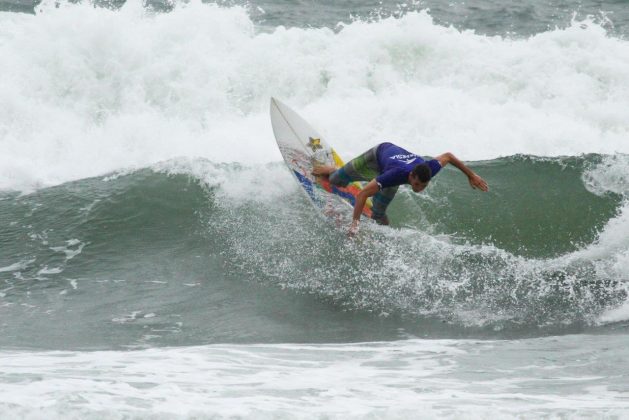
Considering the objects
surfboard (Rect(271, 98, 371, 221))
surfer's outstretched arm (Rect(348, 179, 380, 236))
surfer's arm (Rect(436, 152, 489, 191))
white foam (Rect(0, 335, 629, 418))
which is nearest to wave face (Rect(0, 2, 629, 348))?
surfboard (Rect(271, 98, 371, 221))

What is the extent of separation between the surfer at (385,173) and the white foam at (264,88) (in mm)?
2305

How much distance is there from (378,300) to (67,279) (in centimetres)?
295

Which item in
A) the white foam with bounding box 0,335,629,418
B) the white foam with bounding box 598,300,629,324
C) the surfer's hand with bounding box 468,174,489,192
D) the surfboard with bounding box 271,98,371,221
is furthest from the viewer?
the surfboard with bounding box 271,98,371,221

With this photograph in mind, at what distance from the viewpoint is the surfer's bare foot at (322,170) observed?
862cm

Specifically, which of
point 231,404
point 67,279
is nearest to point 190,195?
point 67,279

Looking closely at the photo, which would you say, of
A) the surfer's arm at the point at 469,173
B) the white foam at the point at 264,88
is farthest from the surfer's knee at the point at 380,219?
the white foam at the point at 264,88

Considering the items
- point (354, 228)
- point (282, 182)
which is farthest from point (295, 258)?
point (282, 182)

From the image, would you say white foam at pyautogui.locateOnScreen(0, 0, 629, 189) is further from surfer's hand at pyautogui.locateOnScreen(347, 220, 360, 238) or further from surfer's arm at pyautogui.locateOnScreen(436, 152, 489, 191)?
surfer's arm at pyautogui.locateOnScreen(436, 152, 489, 191)

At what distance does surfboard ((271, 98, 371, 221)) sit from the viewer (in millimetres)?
8516

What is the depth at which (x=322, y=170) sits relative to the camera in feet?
28.4

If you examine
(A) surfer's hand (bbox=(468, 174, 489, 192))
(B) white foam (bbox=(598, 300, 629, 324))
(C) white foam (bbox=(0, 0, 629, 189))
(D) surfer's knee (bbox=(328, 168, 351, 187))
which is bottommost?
(B) white foam (bbox=(598, 300, 629, 324))

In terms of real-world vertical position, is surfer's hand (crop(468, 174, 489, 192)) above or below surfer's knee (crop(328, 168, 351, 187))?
above

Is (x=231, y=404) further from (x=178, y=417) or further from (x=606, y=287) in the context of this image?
(x=606, y=287)

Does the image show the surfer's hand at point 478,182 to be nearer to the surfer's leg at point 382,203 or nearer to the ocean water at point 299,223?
the ocean water at point 299,223
